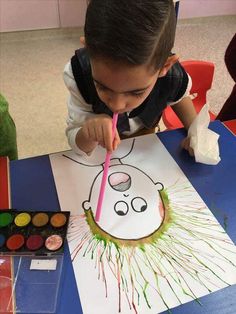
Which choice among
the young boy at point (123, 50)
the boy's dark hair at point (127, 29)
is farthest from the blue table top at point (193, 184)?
the boy's dark hair at point (127, 29)

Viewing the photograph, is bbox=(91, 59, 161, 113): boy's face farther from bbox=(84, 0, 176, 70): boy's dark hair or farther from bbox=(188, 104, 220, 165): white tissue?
bbox=(188, 104, 220, 165): white tissue

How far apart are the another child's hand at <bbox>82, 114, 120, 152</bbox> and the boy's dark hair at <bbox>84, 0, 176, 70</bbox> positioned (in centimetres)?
13

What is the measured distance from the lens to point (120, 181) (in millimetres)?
646

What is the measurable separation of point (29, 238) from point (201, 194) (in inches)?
11.7

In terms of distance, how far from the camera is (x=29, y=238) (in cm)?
53

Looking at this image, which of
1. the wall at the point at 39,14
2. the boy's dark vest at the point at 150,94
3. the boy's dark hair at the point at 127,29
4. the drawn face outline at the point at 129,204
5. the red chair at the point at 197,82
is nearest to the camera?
the boy's dark hair at the point at 127,29

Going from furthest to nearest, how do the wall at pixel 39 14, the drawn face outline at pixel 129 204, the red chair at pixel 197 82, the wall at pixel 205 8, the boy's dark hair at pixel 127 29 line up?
1. the wall at pixel 205 8
2. the wall at pixel 39 14
3. the red chair at pixel 197 82
4. the drawn face outline at pixel 129 204
5. the boy's dark hair at pixel 127 29

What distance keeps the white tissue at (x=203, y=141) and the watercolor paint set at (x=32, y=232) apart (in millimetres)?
272

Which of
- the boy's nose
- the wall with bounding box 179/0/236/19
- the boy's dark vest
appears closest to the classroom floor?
the wall with bounding box 179/0/236/19

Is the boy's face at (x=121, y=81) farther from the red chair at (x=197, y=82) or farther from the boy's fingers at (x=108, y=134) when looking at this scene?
the red chair at (x=197, y=82)

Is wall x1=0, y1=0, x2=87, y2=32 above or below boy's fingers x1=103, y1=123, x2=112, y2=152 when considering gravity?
below

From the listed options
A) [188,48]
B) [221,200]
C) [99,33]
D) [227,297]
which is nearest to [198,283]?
[227,297]

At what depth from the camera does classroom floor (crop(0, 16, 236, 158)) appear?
1480 mm

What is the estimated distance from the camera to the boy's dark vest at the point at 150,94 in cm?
68
